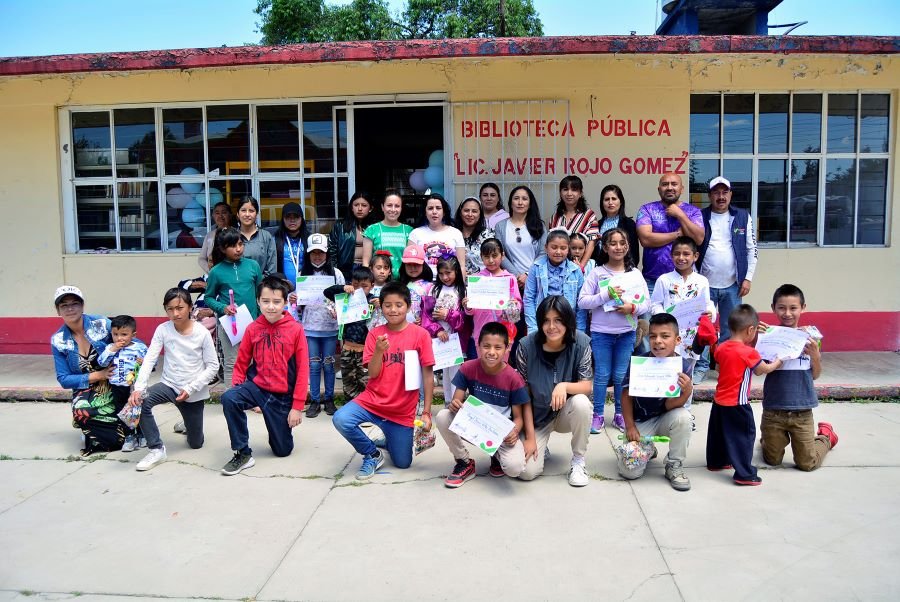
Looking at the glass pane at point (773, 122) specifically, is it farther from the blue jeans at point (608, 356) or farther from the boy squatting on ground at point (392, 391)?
the boy squatting on ground at point (392, 391)

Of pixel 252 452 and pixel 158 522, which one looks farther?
pixel 252 452

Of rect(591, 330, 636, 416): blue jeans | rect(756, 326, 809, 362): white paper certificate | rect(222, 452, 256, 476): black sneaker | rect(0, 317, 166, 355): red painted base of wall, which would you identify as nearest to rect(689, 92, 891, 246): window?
rect(591, 330, 636, 416): blue jeans

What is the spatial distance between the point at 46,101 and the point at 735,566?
7.78 meters

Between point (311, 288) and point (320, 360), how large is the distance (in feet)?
1.96

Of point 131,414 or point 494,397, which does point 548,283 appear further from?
point 131,414

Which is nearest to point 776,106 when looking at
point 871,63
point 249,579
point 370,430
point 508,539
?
point 871,63

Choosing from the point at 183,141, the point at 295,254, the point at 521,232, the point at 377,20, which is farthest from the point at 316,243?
the point at 377,20

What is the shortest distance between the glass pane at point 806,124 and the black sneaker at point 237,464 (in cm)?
601

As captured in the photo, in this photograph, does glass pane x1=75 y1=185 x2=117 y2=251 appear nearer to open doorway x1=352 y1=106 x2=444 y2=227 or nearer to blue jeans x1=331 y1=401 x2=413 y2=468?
open doorway x1=352 y1=106 x2=444 y2=227

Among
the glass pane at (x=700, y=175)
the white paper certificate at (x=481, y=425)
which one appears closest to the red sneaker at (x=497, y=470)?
the white paper certificate at (x=481, y=425)

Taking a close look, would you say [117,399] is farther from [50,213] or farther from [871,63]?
[871,63]

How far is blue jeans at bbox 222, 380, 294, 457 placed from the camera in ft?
14.9

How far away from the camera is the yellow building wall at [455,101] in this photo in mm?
6883

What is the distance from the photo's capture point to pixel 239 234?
5.70 m
